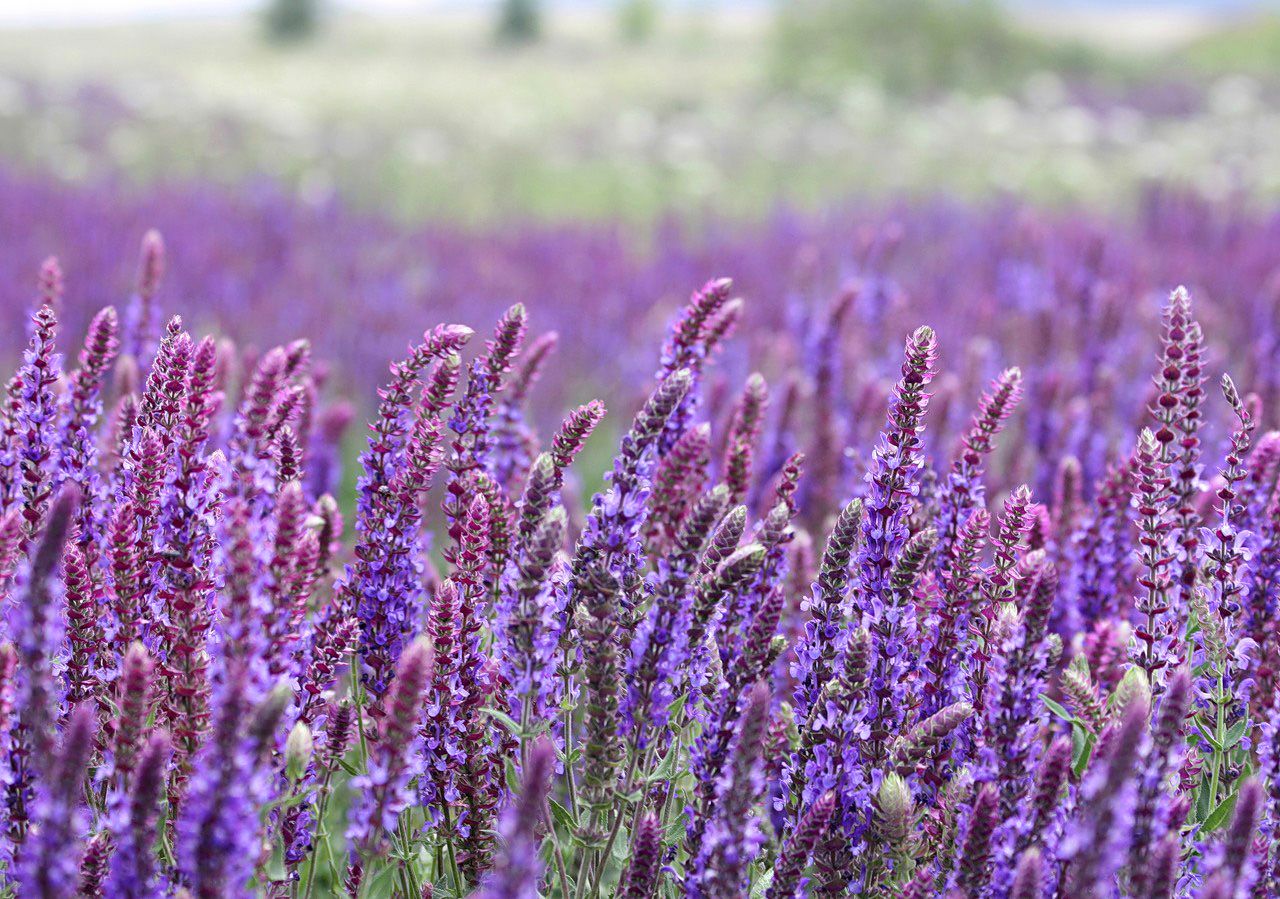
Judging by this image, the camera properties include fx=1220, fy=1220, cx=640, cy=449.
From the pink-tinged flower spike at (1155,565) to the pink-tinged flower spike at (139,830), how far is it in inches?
53.9

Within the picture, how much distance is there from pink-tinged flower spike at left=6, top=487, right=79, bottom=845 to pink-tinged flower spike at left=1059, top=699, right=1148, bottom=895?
1.07 meters

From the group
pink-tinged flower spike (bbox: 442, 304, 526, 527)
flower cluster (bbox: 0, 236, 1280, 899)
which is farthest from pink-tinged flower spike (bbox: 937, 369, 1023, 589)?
pink-tinged flower spike (bbox: 442, 304, 526, 527)

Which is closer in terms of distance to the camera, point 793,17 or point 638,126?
point 638,126

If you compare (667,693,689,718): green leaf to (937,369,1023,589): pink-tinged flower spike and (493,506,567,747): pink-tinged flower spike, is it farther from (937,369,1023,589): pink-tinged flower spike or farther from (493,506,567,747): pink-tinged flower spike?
(937,369,1023,589): pink-tinged flower spike

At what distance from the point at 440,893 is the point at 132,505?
728mm

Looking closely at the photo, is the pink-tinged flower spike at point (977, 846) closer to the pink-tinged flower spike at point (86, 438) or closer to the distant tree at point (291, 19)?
the pink-tinged flower spike at point (86, 438)

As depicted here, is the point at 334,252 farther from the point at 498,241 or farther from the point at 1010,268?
the point at 1010,268

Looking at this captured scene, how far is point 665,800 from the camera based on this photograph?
74.2 inches

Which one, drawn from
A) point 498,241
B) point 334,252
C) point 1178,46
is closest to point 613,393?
point 334,252

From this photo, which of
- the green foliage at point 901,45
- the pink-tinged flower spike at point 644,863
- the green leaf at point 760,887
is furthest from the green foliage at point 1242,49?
the pink-tinged flower spike at point 644,863

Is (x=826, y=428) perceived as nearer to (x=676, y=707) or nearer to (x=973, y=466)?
(x=973, y=466)

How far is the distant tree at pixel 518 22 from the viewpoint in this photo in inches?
1529

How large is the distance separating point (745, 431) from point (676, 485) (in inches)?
14.0

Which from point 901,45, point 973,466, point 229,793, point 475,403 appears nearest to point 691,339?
point 475,403
